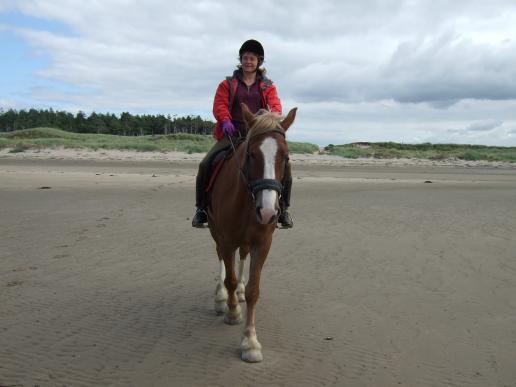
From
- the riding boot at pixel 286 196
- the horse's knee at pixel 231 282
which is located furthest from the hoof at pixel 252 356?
the riding boot at pixel 286 196

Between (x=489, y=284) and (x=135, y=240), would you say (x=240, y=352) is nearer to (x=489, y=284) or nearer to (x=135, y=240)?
(x=489, y=284)

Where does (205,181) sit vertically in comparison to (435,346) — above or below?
above

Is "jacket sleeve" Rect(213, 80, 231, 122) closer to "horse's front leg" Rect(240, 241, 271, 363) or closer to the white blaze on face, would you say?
the white blaze on face

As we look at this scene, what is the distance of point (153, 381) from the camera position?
380cm

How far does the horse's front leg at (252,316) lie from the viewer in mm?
4211

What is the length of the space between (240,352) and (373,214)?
834 cm

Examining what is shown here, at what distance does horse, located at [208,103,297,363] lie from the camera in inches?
152

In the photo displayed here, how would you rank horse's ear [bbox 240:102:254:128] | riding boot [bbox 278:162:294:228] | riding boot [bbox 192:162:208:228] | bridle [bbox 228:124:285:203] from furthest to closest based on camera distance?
riding boot [bbox 192:162:208:228] → riding boot [bbox 278:162:294:228] → horse's ear [bbox 240:102:254:128] → bridle [bbox 228:124:285:203]

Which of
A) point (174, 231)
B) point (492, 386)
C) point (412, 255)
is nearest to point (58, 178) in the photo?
point (174, 231)

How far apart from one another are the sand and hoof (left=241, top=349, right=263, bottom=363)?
0.06m

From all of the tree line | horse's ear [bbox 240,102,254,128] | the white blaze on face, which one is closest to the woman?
horse's ear [bbox 240,102,254,128]

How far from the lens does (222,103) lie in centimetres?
562

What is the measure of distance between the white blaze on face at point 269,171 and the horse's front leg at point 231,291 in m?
1.26

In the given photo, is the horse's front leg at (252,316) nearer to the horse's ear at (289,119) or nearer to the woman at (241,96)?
the horse's ear at (289,119)
